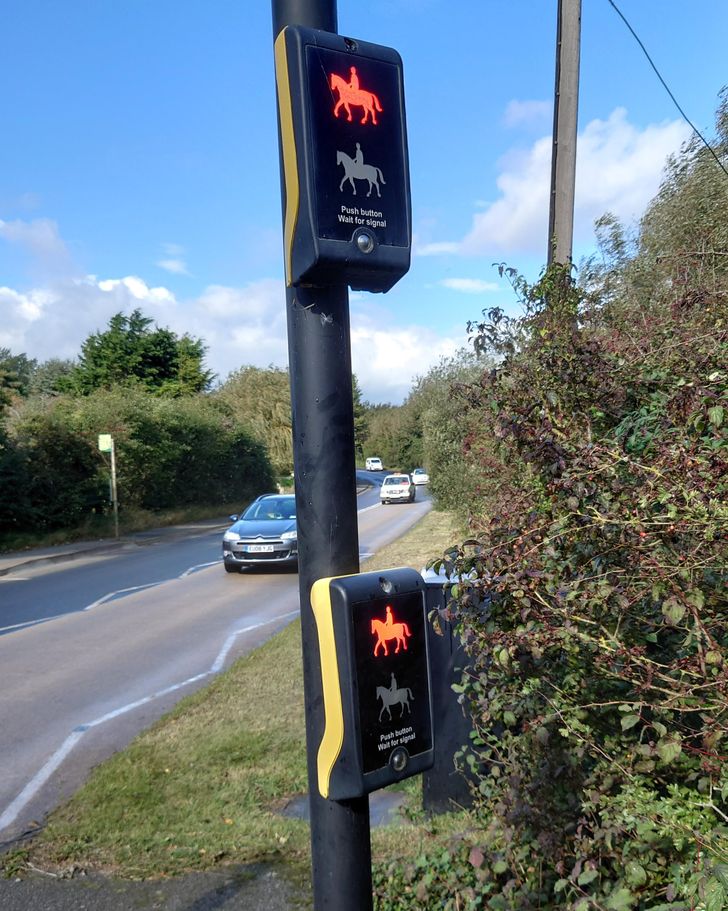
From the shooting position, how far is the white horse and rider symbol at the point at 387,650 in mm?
1845

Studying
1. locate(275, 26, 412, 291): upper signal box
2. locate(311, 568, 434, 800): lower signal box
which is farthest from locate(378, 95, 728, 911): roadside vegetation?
locate(275, 26, 412, 291): upper signal box

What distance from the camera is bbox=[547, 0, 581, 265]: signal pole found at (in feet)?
22.5

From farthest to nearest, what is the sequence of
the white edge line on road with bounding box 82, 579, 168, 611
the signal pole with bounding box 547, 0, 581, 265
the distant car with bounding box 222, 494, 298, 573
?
1. the distant car with bounding box 222, 494, 298, 573
2. the white edge line on road with bounding box 82, 579, 168, 611
3. the signal pole with bounding box 547, 0, 581, 265

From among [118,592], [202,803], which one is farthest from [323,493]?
[118,592]

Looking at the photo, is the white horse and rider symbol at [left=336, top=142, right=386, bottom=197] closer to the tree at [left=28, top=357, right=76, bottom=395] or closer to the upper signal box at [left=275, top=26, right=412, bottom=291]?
the upper signal box at [left=275, top=26, right=412, bottom=291]

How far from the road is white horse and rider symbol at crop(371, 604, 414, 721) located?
3.81m

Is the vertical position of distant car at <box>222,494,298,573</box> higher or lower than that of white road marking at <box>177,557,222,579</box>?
higher

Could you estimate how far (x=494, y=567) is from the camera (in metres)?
2.87

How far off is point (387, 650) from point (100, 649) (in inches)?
343

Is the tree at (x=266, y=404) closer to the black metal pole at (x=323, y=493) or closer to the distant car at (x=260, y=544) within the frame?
the distant car at (x=260, y=544)

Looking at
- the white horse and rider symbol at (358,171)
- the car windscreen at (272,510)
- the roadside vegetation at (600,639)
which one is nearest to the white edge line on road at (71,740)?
the roadside vegetation at (600,639)

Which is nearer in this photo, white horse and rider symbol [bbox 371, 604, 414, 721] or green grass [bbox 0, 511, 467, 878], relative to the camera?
white horse and rider symbol [bbox 371, 604, 414, 721]

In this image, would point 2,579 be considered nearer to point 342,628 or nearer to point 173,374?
point 342,628

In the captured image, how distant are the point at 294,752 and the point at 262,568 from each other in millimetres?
11536
